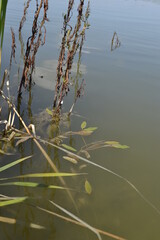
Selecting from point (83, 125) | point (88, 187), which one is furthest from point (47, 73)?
point (88, 187)

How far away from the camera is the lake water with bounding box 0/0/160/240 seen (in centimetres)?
186

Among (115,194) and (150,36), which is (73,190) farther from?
(150,36)

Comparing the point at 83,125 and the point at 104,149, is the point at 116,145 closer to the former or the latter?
the point at 104,149

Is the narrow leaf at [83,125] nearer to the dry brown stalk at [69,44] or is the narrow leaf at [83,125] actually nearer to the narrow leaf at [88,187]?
the dry brown stalk at [69,44]

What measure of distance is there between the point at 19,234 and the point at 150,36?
8008 millimetres

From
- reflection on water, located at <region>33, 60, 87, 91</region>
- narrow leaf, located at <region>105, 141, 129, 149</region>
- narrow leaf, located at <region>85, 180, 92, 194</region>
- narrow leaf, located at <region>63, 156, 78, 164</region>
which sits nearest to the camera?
narrow leaf, located at <region>85, 180, 92, 194</region>

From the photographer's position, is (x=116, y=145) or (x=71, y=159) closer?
(x=71, y=159)

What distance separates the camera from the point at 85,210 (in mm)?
1976

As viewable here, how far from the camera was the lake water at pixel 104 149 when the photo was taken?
1855mm

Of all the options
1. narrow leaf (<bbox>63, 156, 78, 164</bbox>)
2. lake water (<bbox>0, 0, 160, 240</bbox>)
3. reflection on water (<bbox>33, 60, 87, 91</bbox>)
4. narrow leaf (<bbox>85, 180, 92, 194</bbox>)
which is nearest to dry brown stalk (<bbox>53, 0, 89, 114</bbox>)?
lake water (<bbox>0, 0, 160, 240</bbox>)

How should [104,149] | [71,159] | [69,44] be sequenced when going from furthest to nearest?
[69,44] < [104,149] < [71,159]

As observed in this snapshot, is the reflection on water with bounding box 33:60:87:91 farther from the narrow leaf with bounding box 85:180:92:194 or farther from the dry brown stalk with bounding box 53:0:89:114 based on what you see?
the narrow leaf with bounding box 85:180:92:194

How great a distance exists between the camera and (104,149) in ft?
9.05

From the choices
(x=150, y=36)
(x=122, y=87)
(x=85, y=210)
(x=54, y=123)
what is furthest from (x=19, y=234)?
(x=150, y=36)
